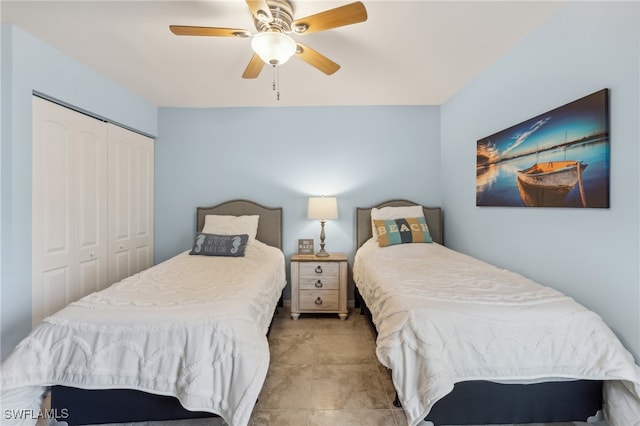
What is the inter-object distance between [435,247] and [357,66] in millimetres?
1847

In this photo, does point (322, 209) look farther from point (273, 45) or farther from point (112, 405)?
point (112, 405)

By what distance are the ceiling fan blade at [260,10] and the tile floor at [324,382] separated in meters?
2.17

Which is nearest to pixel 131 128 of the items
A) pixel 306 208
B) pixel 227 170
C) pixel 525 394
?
pixel 227 170

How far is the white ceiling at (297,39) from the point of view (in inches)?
64.9

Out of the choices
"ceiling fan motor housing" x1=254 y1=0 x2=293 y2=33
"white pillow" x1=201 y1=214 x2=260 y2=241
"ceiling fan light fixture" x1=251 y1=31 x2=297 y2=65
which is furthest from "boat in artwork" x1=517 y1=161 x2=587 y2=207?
"white pillow" x1=201 y1=214 x2=260 y2=241

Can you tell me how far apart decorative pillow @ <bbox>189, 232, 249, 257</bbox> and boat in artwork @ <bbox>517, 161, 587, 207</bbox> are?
241 cm

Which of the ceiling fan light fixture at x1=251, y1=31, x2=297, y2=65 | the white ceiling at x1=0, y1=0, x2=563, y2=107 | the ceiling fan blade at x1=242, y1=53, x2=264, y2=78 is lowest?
the ceiling fan light fixture at x1=251, y1=31, x2=297, y2=65

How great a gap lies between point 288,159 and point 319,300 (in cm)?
165

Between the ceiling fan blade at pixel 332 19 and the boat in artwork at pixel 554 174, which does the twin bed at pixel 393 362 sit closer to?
the boat in artwork at pixel 554 174

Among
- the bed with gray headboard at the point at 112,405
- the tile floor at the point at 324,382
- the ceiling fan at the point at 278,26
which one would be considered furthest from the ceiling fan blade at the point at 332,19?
the tile floor at the point at 324,382

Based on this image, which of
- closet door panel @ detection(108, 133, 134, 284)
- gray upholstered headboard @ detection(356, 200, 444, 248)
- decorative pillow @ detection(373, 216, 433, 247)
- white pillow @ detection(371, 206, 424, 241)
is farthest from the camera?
gray upholstered headboard @ detection(356, 200, 444, 248)

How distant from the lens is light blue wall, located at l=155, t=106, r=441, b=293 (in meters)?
3.28

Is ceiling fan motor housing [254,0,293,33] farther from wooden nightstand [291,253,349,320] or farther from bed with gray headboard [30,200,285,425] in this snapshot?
wooden nightstand [291,253,349,320]

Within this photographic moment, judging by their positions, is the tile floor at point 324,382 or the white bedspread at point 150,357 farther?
the tile floor at point 324,382
